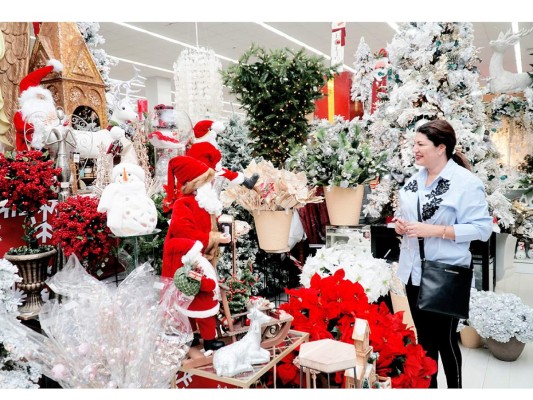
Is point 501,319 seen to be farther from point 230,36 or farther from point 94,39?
point 230,36

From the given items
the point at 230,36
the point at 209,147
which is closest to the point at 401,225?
the point at 209,147

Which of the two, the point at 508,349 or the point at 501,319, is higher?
the point at 501,319

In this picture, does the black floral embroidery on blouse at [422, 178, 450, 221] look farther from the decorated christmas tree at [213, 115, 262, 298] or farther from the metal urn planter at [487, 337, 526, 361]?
the metal urn planter at [487, 337, 526, 361]

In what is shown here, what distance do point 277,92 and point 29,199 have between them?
→ 1.70 meters

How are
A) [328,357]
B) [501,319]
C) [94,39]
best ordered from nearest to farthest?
[328,357]
[501,319]
[94,39]

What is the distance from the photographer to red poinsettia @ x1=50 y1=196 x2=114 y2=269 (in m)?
1.95

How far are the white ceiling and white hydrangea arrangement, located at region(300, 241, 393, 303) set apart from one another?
3842 millimetres

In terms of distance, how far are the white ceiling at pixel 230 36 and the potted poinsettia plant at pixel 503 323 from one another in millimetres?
3886

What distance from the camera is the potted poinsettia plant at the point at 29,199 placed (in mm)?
1899

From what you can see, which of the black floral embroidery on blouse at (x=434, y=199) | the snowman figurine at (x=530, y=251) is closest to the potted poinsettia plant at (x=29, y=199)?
the black floral embroidery on blouse at (x=434, y=199)

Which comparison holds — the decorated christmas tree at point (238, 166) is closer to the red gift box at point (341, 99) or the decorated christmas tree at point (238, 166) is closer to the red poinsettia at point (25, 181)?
the red poinsettia at point (25, 181)

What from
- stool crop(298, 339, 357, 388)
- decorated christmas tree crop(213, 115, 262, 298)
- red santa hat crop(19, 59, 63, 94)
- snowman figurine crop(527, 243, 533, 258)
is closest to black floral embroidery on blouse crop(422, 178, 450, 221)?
stool crop(298, 339, 357, 388)

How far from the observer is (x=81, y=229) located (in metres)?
1.95

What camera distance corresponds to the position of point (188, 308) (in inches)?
61.1
